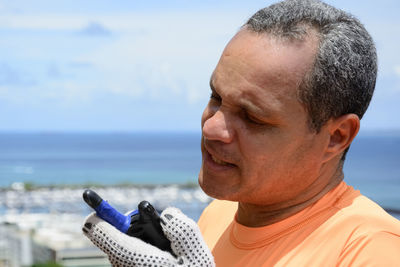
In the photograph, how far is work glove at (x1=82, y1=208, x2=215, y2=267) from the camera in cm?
112

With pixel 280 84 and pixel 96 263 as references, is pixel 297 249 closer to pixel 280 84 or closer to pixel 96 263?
pixel 280 84

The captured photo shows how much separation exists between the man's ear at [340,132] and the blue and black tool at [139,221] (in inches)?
12.7

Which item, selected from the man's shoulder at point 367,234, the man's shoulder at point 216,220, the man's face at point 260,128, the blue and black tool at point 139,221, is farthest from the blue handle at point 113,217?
the man's shoulder at point 367,234

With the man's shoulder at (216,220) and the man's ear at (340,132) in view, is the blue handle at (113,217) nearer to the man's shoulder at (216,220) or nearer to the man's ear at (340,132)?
the man's shoulder at (216,220)

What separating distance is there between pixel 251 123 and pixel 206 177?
0.44 ft

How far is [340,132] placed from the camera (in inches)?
46.4

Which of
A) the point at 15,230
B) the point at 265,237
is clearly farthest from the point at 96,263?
the point at 265,237

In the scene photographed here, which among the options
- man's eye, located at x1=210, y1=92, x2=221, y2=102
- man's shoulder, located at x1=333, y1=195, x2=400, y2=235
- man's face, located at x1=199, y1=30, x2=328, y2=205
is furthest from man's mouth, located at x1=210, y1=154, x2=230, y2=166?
man's shoulder, located at x1=333, y1=195, x2=400, y2=235

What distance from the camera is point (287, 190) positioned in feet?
3.94

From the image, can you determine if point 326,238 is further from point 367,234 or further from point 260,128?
point 260,128

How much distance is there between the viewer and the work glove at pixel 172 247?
1.12 metres

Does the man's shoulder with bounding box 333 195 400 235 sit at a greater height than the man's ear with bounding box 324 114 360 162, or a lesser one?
lesser

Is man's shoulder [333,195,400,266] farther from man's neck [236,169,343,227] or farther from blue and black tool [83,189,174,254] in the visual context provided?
blue and black tool [83,189,174,254]

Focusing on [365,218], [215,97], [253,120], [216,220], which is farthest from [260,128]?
[216,220]
